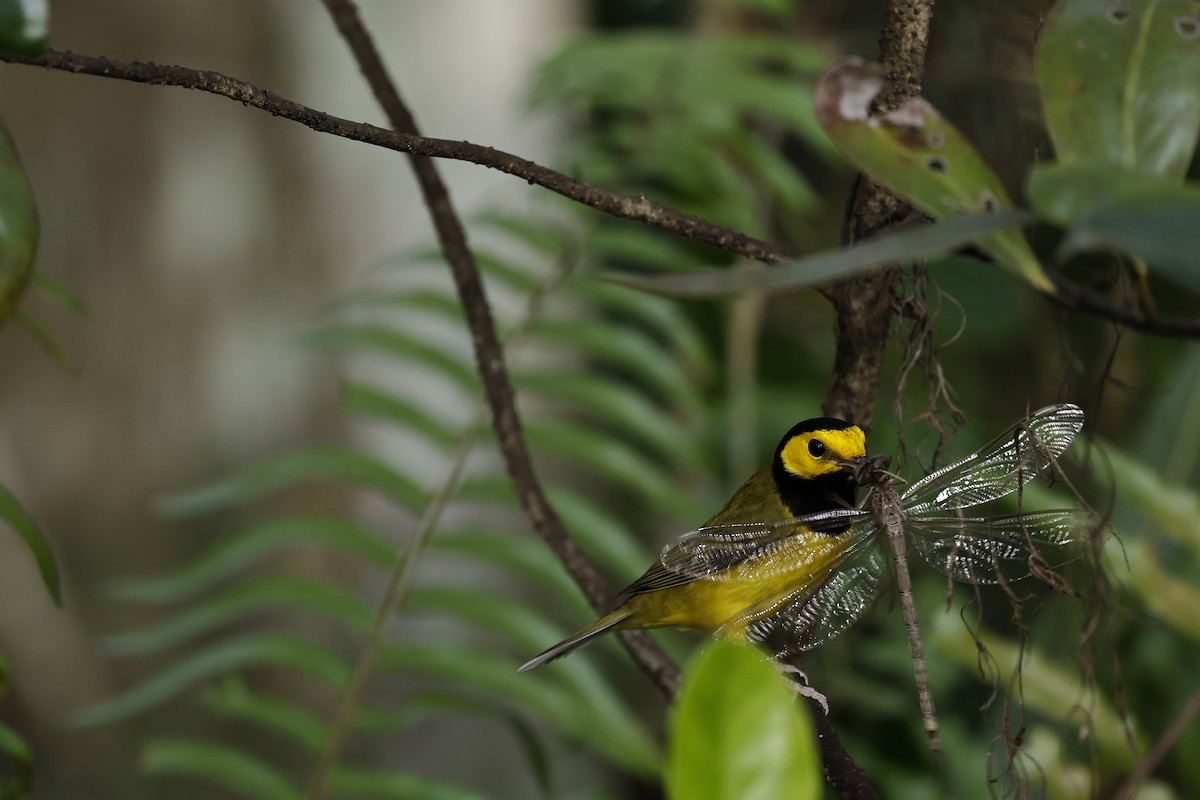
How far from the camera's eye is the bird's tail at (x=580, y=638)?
815 millimetres

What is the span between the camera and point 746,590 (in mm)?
832

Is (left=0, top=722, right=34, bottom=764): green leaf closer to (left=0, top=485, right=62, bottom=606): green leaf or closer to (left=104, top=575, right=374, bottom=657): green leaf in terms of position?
(left=0, top=485, right=62, bottom=606): green leaf

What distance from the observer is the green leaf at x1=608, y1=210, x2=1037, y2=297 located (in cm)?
29

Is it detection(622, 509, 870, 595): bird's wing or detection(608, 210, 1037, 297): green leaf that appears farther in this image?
detection(622, 509, 870, 595): bird's wing

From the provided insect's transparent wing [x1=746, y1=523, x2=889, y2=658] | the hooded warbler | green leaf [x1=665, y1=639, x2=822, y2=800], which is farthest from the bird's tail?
green leaf [x1=665, y1=639, x2=822, y2=800]

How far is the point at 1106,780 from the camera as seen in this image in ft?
4.90

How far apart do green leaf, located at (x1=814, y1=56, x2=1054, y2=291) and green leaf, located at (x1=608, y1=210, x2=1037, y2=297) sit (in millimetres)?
70

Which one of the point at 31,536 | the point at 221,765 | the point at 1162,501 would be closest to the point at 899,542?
the point at 31,536

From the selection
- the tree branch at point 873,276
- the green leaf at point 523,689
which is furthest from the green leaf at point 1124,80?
the green leaf at point 523,689

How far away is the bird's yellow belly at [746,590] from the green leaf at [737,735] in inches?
15.6

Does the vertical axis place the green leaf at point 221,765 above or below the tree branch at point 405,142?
below

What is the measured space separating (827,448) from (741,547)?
172 mm

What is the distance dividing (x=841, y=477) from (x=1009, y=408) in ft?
4.97

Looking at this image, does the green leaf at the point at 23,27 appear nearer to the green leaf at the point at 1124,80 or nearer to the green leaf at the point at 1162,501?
the green leaf at the point at 1124,80
